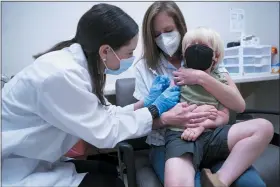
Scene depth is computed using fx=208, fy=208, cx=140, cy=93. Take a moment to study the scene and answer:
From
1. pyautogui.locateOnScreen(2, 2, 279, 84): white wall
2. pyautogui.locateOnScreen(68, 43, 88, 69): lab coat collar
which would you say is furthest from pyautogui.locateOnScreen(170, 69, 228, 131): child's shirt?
pyautogui.locateOnScreen(2, 2, 279, 84): white wall

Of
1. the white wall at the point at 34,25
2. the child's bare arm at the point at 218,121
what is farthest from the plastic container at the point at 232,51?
the child's bare arm at the point at 218,121

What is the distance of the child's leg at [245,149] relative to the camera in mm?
862

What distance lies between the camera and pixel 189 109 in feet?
3.43

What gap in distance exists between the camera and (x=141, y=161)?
1295 mm

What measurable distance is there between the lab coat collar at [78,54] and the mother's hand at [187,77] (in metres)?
0.50

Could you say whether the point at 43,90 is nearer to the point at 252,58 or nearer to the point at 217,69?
the point at 217,69

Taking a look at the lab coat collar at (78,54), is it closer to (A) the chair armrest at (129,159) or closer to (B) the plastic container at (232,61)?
(A) the chair armrest at (129,159)

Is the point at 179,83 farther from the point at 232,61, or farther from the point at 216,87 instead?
the point at 232,61

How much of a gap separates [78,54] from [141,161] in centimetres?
75

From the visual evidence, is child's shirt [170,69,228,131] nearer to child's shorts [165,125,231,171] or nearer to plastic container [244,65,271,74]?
child's shorts [165,125,231,171]

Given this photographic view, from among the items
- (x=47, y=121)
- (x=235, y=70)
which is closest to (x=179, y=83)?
(x=47, y=121)

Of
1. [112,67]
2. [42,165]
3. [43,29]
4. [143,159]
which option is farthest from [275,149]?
[43,29]

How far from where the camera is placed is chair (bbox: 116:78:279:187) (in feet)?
3.03

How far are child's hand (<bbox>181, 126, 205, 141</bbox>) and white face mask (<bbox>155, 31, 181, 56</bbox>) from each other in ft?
1.72
